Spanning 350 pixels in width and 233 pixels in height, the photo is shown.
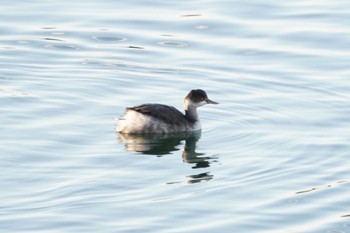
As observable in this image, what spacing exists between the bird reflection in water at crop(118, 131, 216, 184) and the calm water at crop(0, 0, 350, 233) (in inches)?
1.7

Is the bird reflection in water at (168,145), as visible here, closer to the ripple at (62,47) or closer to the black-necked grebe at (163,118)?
the black-necked grebe at (163,118)

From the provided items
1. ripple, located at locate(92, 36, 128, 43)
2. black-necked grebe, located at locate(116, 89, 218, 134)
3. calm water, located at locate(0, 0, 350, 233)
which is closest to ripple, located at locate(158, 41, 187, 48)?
calm water, located at locate(0, 0, 350, 233)

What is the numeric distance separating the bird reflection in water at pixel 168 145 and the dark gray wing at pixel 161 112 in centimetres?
31

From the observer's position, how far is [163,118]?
2128 centimetres

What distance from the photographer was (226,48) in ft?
83.1

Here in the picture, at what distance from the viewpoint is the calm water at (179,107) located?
1683 cm

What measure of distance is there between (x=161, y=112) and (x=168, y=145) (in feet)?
1.80

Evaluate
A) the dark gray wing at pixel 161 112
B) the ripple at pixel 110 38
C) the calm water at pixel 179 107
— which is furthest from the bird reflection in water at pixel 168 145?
the ripple at pixel 110 38

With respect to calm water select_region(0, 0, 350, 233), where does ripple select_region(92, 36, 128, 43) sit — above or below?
above

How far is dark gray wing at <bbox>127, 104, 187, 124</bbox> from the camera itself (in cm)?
2100

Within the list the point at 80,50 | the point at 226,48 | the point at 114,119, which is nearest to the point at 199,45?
the point at 226,48

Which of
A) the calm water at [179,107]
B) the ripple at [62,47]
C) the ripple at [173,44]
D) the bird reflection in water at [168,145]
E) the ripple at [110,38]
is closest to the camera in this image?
the calm water at [179,107]

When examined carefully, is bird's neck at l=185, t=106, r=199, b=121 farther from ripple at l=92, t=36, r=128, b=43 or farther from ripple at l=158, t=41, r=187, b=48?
ripple at l=92, t=36, r=128, b=43

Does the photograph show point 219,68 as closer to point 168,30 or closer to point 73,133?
point 168,30
